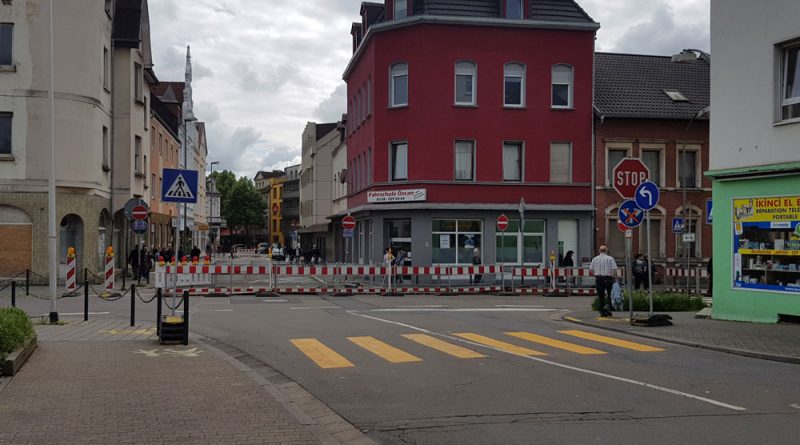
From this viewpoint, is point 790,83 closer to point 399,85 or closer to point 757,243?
point 757,243

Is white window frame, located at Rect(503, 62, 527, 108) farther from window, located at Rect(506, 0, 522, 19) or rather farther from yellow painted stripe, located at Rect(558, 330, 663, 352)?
yellow painted stripe, located at Rect(558, 330, 663, 352)

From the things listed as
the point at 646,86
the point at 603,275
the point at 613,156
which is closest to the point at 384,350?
the point at 603,275

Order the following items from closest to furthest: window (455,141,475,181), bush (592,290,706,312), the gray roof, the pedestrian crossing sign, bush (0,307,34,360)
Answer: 1. bush (0,307,34,360)
2. the pedestrian crossing sign
3. bush (592,290,706,312)
4. window (455,141,475,181)
5. the gray roof

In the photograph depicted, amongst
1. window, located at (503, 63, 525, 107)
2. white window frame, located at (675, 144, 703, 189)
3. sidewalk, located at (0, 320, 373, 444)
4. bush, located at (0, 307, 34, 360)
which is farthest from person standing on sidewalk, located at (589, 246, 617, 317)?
white window frame, located at (675, 144, 703, 189)

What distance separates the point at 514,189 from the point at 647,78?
1086cm

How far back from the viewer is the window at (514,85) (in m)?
36.8

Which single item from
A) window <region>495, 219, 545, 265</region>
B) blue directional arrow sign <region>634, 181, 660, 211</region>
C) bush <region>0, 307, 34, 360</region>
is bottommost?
bush <region>0, 307, 34, 360</region>

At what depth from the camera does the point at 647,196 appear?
1584 cm

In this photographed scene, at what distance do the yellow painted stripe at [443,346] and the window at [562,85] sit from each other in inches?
976

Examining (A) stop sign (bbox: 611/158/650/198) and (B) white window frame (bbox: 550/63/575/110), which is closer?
(A) stop sign (bbox: 611/158/650/198)

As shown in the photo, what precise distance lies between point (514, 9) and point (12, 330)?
31.0 m

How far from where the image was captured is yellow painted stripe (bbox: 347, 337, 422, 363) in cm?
1169

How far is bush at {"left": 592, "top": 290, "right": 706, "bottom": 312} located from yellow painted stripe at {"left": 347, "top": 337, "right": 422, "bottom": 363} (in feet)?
25.3

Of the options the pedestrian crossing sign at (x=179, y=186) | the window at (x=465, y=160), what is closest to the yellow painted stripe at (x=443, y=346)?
the pedestrian crossing sign at (x=179, y=186)
